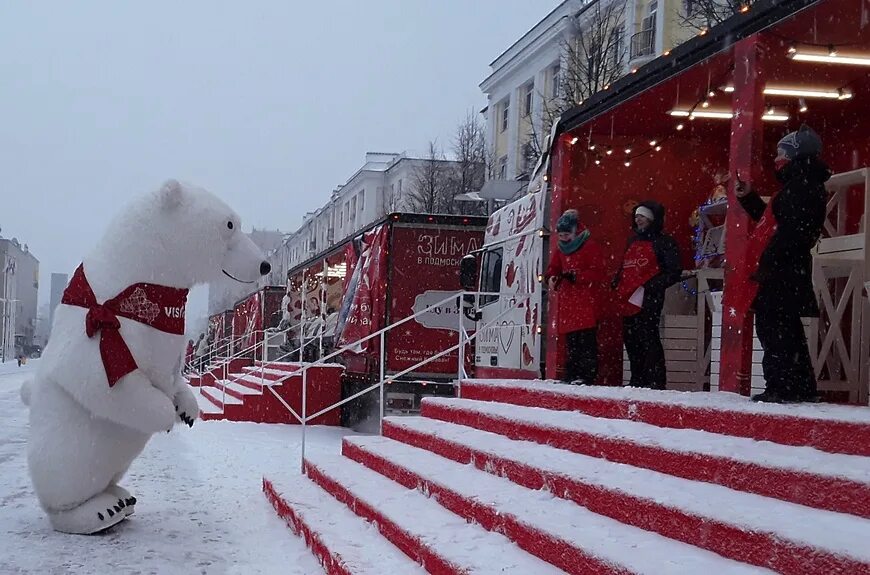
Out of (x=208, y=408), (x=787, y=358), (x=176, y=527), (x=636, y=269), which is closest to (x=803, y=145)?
(x=787, y=358)

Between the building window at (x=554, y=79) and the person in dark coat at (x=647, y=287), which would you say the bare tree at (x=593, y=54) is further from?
the person in dark coat at (x=647, y=287)

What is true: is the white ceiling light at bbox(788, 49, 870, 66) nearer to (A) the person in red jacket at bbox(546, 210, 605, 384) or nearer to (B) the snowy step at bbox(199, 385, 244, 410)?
(A) the person in red jacket at bbox(546, 210, 605, 384)

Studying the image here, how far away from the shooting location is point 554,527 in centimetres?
377

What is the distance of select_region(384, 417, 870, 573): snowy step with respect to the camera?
2.77m

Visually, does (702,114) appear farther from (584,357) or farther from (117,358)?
(117,358)

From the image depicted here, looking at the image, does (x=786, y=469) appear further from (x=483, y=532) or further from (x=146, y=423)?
(x=146, y=423)

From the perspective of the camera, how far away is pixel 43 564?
4.87 metres

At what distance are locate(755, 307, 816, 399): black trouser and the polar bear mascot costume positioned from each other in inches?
144

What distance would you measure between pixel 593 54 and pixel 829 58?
14.6 metres

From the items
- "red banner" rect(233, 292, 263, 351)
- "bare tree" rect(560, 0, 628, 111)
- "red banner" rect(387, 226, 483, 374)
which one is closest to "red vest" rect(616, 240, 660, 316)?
"red banner" rect(387, 226, 483, 374)

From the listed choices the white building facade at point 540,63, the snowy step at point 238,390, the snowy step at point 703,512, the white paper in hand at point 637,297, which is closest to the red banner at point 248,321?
the snowy step at point 238,390

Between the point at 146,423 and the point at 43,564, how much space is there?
0.98 meters

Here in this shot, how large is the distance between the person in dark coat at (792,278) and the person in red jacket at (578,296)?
254 cm

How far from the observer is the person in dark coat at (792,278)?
460 centimetres
